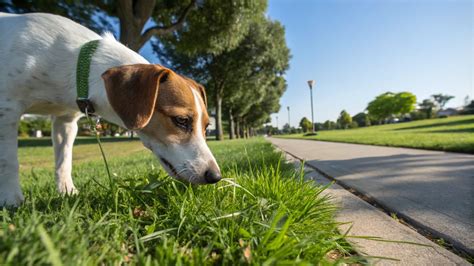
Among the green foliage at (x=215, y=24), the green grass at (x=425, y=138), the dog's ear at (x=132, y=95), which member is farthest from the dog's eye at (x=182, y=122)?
the green foliage at (x=215, y=24)

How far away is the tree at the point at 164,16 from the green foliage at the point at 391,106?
87.5 metres

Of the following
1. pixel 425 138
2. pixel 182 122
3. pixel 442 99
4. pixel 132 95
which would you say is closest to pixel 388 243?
pixel 182 122

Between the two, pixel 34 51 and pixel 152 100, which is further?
pixel 34 51

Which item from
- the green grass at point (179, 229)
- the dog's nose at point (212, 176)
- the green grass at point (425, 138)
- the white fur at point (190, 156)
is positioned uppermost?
the white fur at point (190, 156)

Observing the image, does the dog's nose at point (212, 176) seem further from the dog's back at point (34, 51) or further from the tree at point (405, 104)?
the tree at point (405, 104)

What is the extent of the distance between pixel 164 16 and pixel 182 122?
36.9 feet

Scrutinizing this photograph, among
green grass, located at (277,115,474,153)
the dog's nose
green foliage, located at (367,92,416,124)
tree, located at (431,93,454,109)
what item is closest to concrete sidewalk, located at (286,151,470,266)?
the dog's nose

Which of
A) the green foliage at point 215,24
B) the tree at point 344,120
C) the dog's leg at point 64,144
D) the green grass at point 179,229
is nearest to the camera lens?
the green grass at point 179,229

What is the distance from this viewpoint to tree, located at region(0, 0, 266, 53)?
9.02 meters

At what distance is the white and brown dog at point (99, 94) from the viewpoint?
176 centimetres

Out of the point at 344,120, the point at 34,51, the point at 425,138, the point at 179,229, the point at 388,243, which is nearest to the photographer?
the point at 179,229

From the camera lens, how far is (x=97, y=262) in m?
0.82

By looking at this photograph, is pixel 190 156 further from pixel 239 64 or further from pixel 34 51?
pixel 239 64

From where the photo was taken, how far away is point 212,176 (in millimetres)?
1723
